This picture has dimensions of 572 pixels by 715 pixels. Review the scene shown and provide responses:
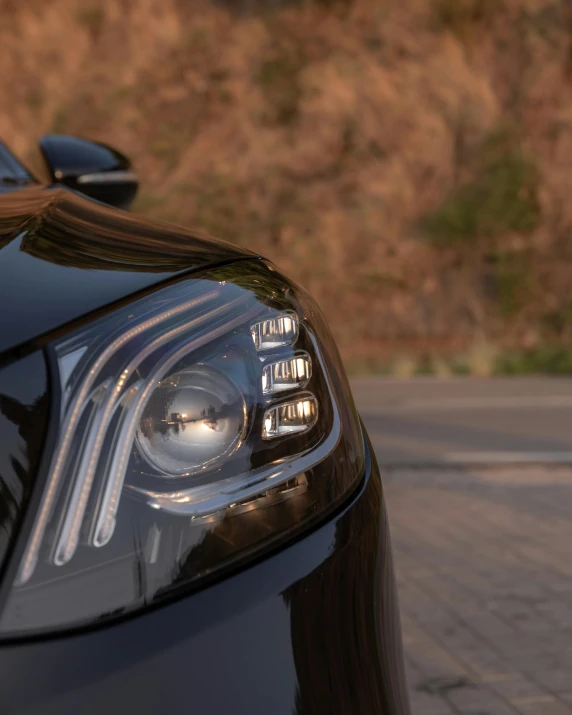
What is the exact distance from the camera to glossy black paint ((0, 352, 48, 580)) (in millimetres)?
950

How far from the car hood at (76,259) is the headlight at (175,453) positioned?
0.04 metres

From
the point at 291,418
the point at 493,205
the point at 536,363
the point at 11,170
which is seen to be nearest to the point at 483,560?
the point at 11,170

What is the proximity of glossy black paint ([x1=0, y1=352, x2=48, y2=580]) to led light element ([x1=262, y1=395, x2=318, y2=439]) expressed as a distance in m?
0.25

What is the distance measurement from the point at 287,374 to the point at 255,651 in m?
0.31

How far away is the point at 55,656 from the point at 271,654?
0.71ft

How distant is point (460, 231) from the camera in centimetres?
1834

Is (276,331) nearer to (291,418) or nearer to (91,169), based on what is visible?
(291,418)

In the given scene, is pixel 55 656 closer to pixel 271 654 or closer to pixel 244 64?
pixel 271 654

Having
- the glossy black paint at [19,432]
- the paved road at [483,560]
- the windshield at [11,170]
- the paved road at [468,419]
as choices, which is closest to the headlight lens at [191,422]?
the glossy black paint at [19,432]

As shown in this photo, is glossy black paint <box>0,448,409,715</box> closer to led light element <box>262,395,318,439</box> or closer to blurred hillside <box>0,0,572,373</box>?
led light element <box>262,395,318,439</box>

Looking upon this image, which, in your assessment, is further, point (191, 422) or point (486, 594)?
point (486, 594)

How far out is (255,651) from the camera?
100 centimetres

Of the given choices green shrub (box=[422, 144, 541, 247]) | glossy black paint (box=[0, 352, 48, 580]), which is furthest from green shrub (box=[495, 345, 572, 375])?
glossy black paint (box=[0, 352, 48, 580])

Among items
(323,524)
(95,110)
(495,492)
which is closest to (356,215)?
(95,110)
